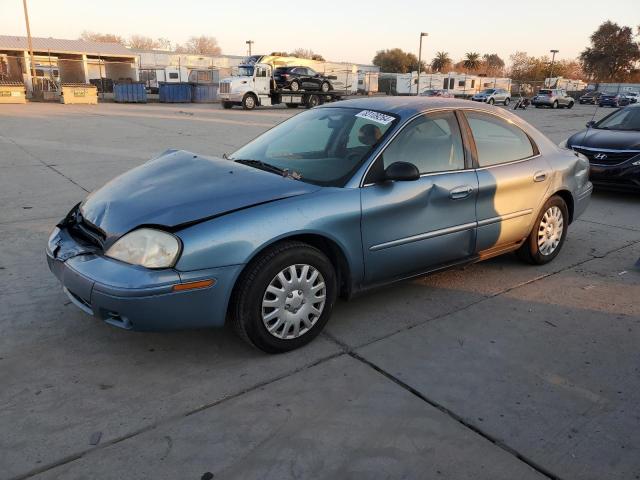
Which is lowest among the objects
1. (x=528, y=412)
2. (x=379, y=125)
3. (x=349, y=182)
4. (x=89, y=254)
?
(x=528, y=412)

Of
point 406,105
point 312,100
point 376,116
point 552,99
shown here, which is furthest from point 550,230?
point 552,99

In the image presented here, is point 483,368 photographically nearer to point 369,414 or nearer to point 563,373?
point 563,373

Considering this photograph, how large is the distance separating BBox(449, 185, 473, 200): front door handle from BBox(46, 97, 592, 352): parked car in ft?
0.04

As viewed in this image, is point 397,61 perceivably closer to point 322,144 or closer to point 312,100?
point 312,100

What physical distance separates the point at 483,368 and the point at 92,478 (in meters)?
2.14

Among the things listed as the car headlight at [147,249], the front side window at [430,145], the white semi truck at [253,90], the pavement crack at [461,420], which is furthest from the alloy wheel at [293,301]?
the white semi truck at [253,90]

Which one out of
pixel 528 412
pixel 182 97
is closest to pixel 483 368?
pixel 528 412

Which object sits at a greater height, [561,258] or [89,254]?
[89,254]

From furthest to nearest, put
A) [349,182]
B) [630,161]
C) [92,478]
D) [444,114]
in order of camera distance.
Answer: [630,161]
[444,114]
[349,182]
[92,478]

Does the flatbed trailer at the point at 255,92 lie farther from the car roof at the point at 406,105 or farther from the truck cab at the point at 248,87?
the car roof at the point at 406,105

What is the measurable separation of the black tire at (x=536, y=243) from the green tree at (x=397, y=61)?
91.2 meters

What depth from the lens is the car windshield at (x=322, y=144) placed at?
352 centimetres

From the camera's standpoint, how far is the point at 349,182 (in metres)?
3.36

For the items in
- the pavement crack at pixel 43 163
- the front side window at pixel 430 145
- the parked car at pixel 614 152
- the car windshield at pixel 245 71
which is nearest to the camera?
the front side window at pixel 430 145
